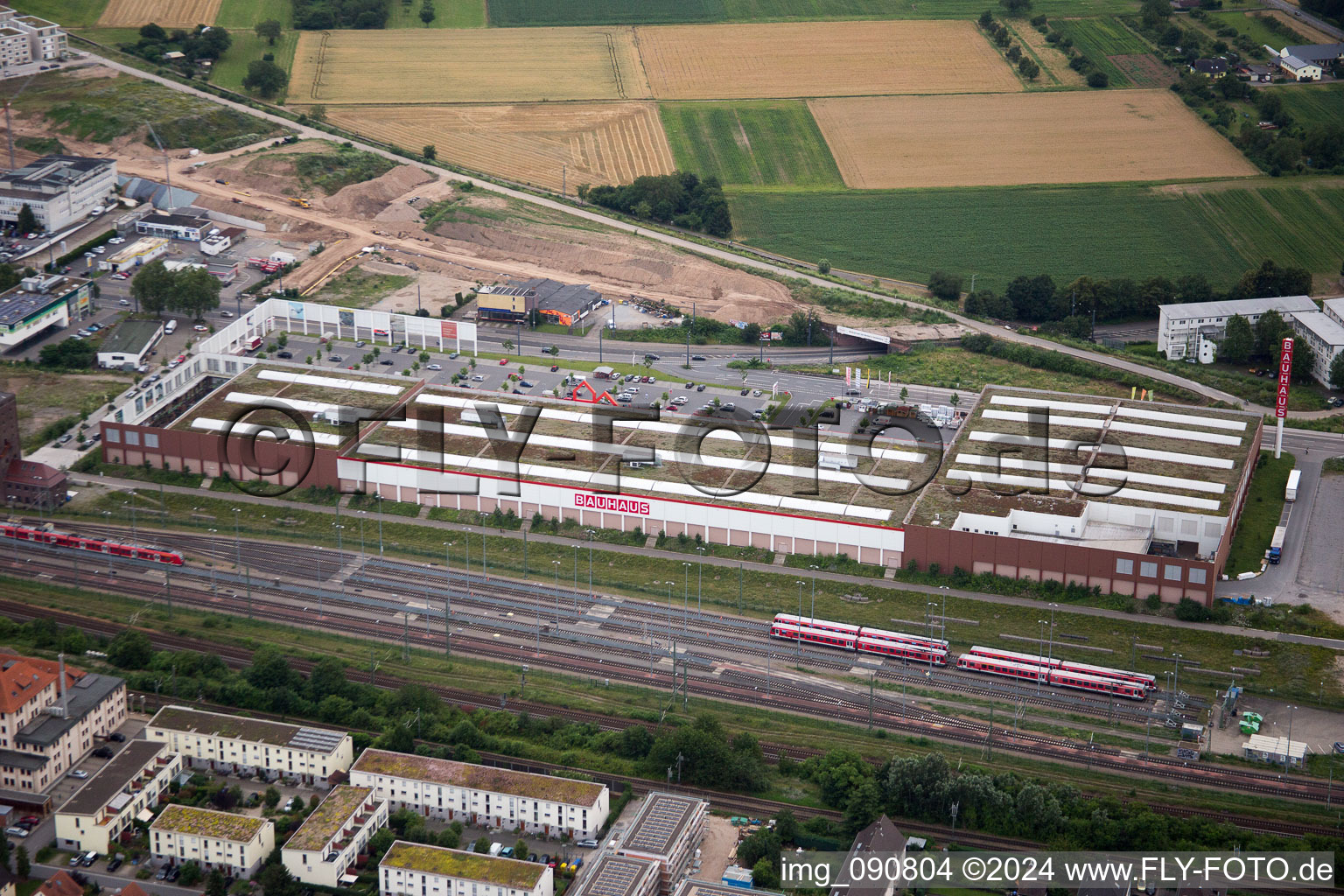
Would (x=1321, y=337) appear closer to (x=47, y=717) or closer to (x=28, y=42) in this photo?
(x=47, y=717)

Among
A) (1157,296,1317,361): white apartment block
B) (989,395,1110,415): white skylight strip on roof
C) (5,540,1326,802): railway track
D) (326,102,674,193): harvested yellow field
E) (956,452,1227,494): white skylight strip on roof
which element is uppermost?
(326,102,674,193): harvested yellow field

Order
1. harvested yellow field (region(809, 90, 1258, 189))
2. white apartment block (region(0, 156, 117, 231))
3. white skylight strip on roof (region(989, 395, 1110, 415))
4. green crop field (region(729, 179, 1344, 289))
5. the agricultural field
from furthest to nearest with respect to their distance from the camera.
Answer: the agricultural field, harvested yellow field (region(809, 90, 1258, 189)), green crop field (region(729, 179, 1344, 289)), white apartment block (region(0, 156, 117, 231)), white skylight strip on roof (region(989, 395, 1110, 415))

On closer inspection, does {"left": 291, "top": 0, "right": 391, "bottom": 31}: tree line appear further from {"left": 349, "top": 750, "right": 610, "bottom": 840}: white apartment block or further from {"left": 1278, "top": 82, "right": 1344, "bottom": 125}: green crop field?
{"left": 349, "top": 750, "right": 610, "bottom": 840}: white apartment block

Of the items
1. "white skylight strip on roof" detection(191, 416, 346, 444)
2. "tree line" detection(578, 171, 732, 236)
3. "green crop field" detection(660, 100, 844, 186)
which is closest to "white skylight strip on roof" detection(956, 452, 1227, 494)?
"white skylight strip on roof" detection(191, 416, 346, 444)

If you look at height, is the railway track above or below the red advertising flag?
below

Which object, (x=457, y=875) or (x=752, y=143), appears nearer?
(x=457, y=875)

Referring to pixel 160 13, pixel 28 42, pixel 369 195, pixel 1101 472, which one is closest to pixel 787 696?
pixel 1101 472
